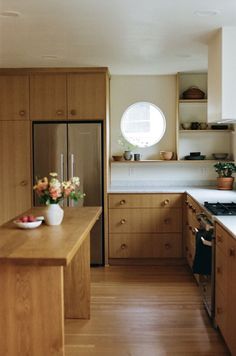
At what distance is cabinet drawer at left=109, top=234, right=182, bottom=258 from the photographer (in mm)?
5344

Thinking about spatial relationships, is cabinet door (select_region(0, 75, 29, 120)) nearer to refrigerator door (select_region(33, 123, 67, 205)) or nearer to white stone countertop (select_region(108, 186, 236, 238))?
refrigerator door (select_region(33, 123, 67, 205))

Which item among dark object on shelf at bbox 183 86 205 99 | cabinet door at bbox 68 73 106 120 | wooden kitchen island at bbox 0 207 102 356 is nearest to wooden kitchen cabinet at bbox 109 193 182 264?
cabinet door at bbox 68 73 106 120

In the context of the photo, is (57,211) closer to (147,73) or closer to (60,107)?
(60,107)

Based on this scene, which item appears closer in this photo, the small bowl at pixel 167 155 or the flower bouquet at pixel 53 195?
the flower bouquet at pixel 53 195

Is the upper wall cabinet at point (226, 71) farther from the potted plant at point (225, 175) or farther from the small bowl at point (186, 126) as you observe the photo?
the small bowl at point (186, 126)

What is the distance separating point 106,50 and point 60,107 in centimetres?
117

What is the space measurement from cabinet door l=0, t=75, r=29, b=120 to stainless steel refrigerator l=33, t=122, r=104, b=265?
232 mm

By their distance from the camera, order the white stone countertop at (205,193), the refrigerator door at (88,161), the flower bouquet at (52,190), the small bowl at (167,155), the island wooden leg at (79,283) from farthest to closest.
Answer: the small bowl at (167,155)
the refrigerator door at (88,161)
the island wooden leg at (79,283)
the white stone countertop at (205,193)
the flower bouquet at (52,190)

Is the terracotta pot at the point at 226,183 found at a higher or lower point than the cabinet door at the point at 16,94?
lower

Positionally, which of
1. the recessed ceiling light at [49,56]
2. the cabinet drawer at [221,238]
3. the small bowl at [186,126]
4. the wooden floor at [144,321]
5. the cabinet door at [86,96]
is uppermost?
the recessed ceiling light at [49,56]

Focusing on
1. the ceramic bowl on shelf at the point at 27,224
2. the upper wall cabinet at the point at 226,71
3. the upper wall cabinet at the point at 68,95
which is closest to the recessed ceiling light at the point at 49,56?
the upper wall cabinet at the point at 68,95

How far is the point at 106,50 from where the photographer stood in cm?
438

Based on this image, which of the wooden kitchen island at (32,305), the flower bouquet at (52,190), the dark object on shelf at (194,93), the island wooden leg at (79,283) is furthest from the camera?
the dark object on shelf at (194,93)

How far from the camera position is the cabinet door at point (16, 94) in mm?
5332
